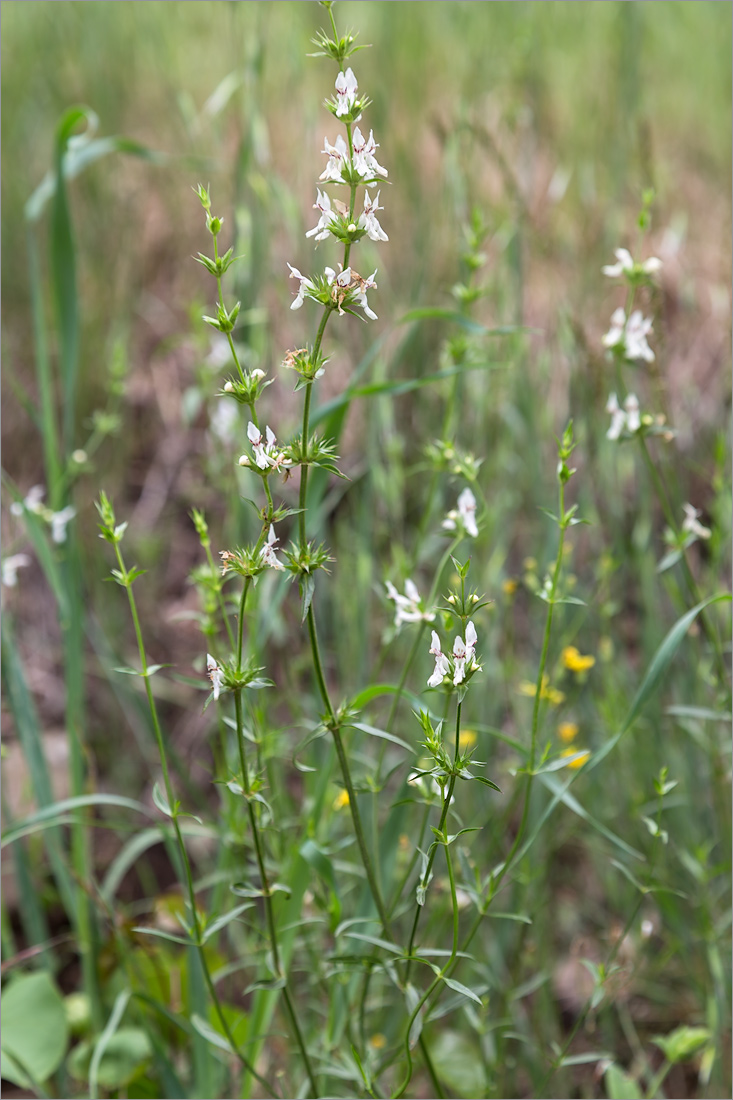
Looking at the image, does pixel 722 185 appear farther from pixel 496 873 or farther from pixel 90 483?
pixel 496 873

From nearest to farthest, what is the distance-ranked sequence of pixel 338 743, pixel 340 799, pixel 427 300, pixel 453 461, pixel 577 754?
pixel 338 743, pixel 577 754, pixel 453 461, pixel 340 799, pixel 427 300

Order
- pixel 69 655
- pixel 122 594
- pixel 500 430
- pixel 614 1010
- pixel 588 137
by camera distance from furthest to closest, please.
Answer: pixel 588 137, pixel 122 594, pixel 500 430, pixel 614 1010, pixel 69 655

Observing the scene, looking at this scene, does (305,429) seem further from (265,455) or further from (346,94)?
(346,94)

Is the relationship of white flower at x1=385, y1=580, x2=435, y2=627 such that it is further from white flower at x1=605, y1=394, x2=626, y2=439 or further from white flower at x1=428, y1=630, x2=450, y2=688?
white flower at x1=605, y1=394, x2=626, y2=439

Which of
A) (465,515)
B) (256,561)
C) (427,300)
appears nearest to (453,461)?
(465,515)

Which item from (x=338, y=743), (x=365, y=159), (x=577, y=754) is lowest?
(x=577, y=754)

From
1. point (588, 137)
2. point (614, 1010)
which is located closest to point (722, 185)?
point (588, 137)
